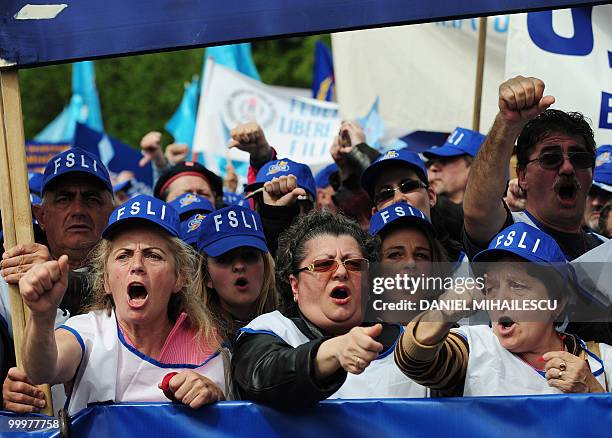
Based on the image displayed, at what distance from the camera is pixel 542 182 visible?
3959mm

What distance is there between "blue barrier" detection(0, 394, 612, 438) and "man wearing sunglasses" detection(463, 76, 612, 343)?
0.90m

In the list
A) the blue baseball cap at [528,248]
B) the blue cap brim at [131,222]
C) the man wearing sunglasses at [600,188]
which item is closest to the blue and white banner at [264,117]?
the man wearing sunglasses at [600,188]

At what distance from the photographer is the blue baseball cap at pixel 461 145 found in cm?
618

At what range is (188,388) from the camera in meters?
3.12

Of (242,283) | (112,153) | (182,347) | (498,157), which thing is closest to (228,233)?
(242,283)

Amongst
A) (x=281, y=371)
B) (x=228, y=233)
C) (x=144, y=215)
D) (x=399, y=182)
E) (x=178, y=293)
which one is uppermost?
(x=399, y=182)

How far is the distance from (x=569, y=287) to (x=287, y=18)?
116 centimetres

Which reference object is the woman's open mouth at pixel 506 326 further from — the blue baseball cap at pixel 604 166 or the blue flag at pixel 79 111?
the blue flag at pixel 79 111

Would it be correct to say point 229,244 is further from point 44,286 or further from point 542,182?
point 44,286

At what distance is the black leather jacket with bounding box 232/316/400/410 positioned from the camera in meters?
2.88

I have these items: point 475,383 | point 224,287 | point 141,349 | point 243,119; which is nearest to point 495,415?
point 475,383

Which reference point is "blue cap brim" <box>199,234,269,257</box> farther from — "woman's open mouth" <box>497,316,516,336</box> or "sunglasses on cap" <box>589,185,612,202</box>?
"sunglasses on cap" <box>589,185,612,202</box>

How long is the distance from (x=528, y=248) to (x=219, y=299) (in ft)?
4.65

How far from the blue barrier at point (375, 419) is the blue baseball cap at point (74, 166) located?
1.74 meters
